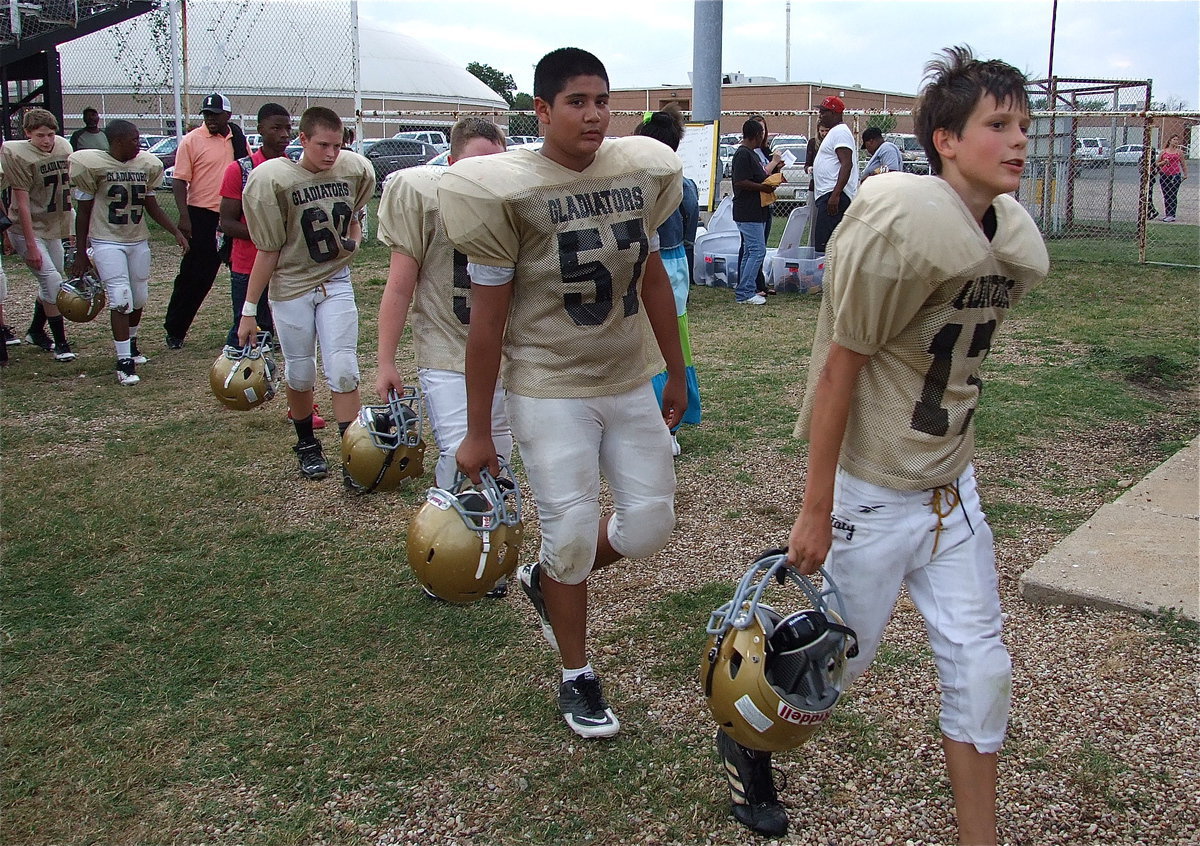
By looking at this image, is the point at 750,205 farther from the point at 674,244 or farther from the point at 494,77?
the point at 494,77

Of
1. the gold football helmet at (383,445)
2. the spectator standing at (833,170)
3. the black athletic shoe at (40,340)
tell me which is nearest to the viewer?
the gold football helmet at (383,445)

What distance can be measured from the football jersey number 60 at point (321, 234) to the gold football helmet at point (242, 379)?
0.85 meters

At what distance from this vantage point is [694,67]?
39.5 ft

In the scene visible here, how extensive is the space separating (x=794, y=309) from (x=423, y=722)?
8489mm

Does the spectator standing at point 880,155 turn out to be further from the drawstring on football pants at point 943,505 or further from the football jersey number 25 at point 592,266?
the drawstring on football pants at point 943,505

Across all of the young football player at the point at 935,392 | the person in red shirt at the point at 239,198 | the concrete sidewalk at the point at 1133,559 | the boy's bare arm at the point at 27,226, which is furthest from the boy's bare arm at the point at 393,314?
the boy's bare arm at the point at 27,226

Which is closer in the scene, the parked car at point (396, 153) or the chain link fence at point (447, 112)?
the chain link fence at point (447, 112)

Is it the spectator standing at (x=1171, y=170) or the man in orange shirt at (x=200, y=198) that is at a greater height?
the spectator standing at (x=1171, y=170)

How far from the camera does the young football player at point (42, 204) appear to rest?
29.3 feet

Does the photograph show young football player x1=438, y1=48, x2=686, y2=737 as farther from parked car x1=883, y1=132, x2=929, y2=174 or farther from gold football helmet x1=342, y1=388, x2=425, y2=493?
parked car x1=883, y1=132, x2=929, y2=174

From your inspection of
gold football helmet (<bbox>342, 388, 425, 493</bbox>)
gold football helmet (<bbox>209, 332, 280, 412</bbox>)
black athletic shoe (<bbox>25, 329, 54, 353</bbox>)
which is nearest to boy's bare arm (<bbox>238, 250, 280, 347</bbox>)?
gold football helmet (<bbox>209, 332, 280, 412</bbox>)

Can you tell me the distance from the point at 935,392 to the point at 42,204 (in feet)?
29.4

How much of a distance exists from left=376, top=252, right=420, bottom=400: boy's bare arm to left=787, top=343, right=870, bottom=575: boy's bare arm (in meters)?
2.25

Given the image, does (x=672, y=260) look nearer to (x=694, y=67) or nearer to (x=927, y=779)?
(x=927, y=779)
